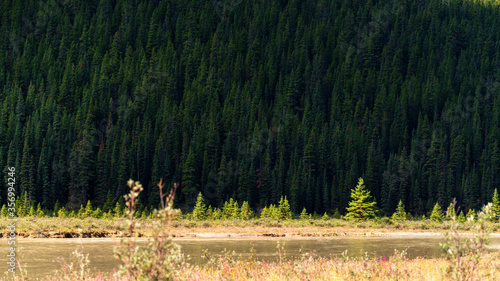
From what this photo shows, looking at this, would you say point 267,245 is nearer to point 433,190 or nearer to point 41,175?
point 41,175

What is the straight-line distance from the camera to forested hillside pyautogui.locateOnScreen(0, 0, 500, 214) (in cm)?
9162

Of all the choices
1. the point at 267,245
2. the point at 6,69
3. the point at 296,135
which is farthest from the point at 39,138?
the point at 267,245

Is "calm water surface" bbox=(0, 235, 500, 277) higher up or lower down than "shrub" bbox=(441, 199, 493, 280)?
lower down

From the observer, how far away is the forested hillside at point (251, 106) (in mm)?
91625

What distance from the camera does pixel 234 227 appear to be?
58.5 meters

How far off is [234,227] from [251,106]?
69578mm

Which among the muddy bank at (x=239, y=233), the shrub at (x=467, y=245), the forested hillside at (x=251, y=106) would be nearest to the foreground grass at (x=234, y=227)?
the muddy bank at (x=239, y=233)

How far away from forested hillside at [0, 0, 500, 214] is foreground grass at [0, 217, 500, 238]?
2296 cm

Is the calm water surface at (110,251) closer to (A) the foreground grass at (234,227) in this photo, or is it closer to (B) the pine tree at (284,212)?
(A) the foreground grass at (234,227)

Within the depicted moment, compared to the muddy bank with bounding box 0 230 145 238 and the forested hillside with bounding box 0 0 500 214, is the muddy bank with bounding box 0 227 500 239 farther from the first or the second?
the forested hillside with bounding box 0 0 500 214

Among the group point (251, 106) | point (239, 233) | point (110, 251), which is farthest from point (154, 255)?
point (251, 106)

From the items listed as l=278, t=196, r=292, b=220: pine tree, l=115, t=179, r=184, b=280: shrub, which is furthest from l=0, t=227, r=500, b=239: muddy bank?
l=115, t=179, r=184, b=280: shrub

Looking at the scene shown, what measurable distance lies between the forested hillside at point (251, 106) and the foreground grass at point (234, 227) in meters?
23.0

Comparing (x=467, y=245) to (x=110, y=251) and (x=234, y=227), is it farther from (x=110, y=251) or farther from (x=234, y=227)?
(x=234, y=227)
